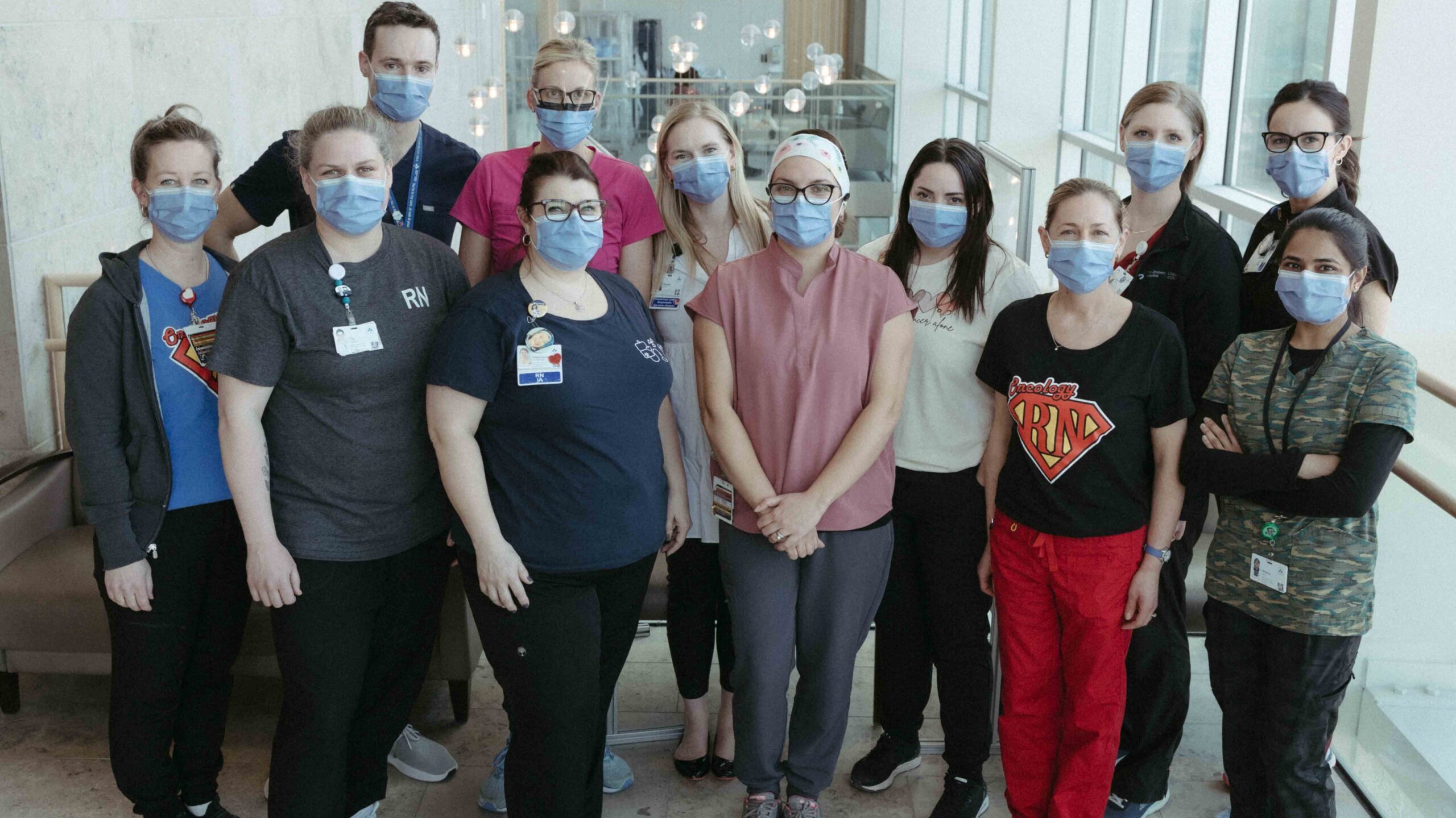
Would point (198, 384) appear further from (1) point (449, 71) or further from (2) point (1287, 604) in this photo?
(1) point (449, 71)

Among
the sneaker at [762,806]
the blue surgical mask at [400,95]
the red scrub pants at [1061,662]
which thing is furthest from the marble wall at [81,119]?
the red scrub pants at [1061,662]

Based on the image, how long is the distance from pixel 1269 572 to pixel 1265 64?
408 cm

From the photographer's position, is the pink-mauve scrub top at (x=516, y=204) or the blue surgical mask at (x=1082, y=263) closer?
the blue surgical mask at (x=1082, y=263)

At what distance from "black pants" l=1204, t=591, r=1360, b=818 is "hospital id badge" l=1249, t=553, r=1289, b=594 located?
0.36 feet

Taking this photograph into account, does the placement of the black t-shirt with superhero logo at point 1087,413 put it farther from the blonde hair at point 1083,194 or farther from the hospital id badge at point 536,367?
the hospital id badge at point 536,367

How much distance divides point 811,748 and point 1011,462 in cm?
85

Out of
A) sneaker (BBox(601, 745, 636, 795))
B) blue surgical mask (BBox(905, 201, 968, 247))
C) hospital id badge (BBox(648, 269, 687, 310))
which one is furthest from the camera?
sneaker (BBox(601, 745, 636, 795))

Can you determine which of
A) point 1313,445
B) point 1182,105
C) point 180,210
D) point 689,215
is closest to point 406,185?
point 180,210

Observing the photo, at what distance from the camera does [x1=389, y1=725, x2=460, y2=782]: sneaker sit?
323 cm

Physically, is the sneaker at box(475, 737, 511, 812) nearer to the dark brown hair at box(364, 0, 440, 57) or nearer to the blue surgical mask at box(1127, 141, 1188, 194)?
the dark brown hair at box(364, 0, 440, 57)

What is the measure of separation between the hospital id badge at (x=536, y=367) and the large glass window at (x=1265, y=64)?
13.0ft

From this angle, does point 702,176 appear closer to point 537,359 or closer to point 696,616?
point 537,359

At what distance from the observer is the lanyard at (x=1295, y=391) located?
7.88 feet

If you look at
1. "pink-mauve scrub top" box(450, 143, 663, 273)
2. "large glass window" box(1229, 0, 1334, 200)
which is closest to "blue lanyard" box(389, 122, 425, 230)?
"pink-mauve scrub top" box(450, 143, 663, 273)
